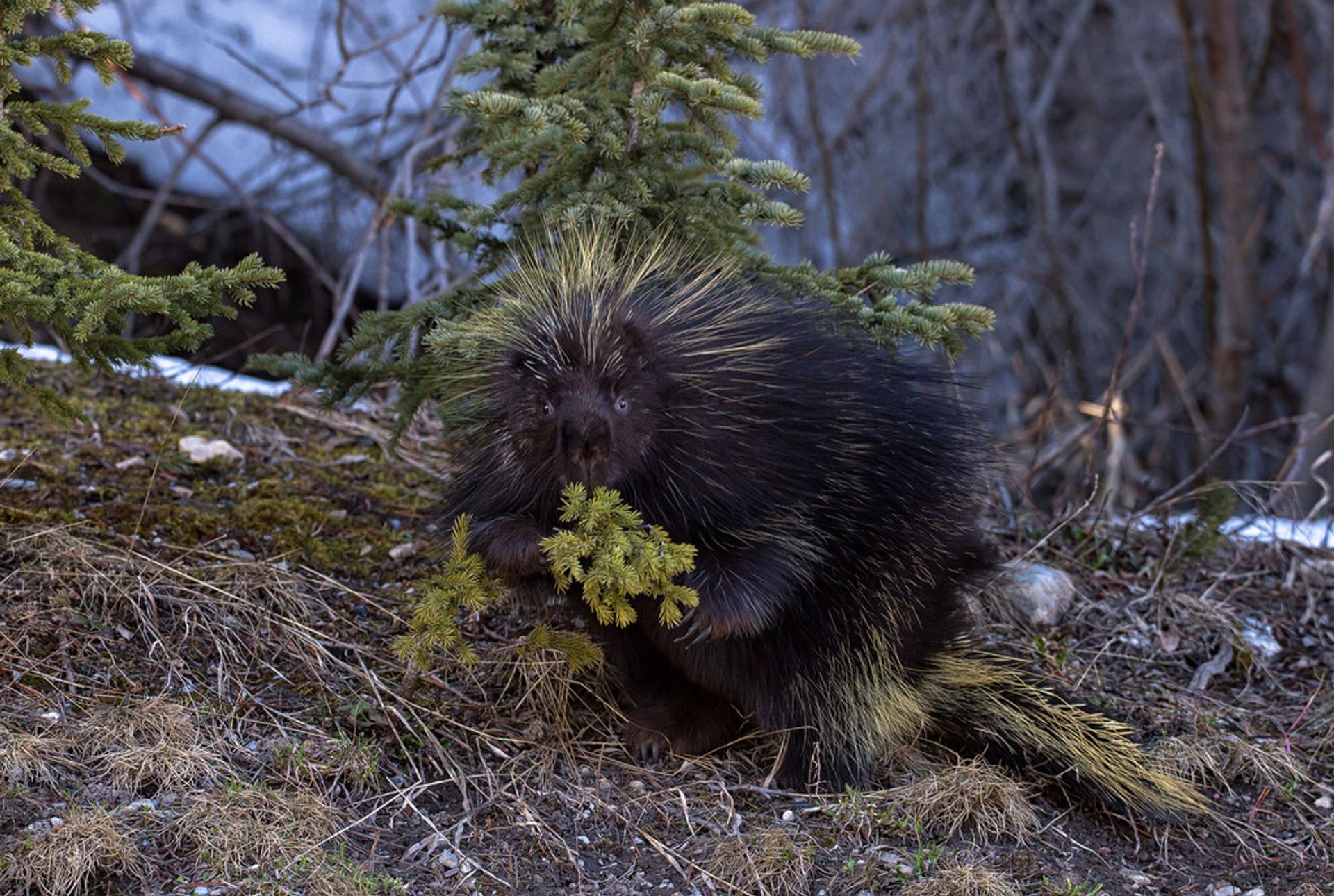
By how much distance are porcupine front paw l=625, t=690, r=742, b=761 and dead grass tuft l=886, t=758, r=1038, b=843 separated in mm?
487

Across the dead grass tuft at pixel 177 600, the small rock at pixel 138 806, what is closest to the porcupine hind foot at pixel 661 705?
the dead grass tuft at pixel 177 600

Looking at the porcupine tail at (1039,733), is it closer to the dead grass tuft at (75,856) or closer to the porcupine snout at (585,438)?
the porcupine snout at (585,438)

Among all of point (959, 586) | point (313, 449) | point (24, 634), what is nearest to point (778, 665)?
point (959, 586)

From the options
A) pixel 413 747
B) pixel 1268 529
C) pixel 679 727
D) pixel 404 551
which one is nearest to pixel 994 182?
pixel 1268 529

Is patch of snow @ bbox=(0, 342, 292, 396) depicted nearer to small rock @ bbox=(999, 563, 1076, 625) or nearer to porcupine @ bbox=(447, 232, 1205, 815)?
porcupine @ bbox=(447, 232, 1205, 815)

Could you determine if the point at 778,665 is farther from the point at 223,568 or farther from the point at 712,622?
the point at 223,568

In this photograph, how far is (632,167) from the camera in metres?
3.28

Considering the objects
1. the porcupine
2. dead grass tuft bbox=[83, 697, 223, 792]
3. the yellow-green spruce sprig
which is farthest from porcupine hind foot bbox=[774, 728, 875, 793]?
dead grass tuft bbox=[83, 697, 223, 792]

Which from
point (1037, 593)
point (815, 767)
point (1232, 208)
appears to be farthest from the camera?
point (1232, 208)

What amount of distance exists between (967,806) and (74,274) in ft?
7.72

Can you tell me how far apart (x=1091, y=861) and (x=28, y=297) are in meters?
2.61

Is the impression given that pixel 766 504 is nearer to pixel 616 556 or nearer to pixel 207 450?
pixel 616 556

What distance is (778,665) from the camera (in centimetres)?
301

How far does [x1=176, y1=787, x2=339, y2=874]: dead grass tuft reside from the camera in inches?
93.4
